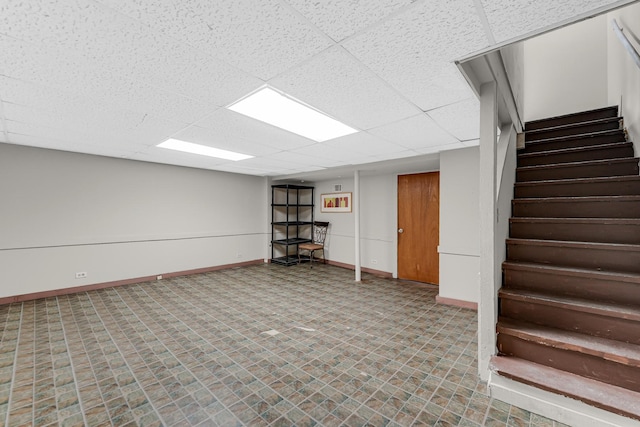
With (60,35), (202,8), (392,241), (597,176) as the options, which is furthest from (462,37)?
(392,241)

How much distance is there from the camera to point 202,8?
1158mm

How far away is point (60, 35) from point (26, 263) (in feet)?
14.1

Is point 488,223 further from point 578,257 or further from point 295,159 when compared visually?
point 295,159

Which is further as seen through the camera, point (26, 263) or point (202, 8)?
point (26, 263)

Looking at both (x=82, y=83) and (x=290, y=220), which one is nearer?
(x=82, y=83)

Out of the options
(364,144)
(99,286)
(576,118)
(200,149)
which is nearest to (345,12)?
(364,144)

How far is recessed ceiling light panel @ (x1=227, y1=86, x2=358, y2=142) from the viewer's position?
2.12m

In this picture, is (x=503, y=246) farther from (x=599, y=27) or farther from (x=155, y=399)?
(x=599, y=27)

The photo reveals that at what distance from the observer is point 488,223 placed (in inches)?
77.9

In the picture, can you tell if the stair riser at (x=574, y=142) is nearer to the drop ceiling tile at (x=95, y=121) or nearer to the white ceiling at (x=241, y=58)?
the white ceiling at (x=241, y=58)

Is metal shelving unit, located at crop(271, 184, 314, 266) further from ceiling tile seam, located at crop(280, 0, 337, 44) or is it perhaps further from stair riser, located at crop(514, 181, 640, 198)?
ceiling tile seam, located at crop(280, 0, 337, 44)

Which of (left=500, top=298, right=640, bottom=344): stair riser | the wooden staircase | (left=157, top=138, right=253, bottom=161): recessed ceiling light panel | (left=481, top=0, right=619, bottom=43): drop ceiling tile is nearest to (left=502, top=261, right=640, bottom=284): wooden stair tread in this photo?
the wooden staircase

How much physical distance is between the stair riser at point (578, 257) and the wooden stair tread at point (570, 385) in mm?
900

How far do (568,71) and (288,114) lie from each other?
5017 mm
